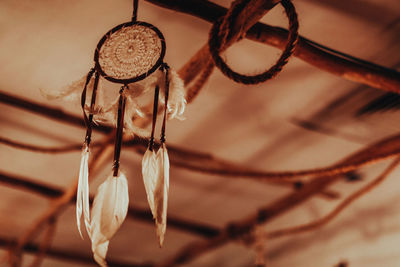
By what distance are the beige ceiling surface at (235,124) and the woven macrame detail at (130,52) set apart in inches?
31.8

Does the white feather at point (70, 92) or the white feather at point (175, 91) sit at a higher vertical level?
the white feather at point (175, 91)

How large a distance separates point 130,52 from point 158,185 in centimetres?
60

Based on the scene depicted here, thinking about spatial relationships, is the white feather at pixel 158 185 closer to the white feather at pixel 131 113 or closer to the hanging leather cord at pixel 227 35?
the white feather at pixel 131 113

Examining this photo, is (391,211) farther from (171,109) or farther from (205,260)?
(171,109)

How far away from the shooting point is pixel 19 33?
2.76m

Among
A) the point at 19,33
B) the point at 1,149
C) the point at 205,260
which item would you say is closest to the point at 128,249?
the point at 205,260

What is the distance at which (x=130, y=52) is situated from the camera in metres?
1.80

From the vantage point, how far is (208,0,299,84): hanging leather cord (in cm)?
184

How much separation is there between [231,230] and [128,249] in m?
2.17

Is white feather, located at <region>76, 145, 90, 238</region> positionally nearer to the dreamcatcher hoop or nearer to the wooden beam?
the dreamcatcher hoop

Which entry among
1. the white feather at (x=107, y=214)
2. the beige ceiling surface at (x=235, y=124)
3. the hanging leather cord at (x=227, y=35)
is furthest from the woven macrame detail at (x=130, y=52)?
the beige ceiling surface at (x=235, y=124)

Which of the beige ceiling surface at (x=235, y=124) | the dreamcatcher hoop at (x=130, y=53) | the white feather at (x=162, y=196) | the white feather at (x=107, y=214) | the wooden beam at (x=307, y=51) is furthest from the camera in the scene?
the beige ceiling surface at (x=235, y=124)

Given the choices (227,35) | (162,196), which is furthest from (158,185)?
(227,35)

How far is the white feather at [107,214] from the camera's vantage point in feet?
4.89
